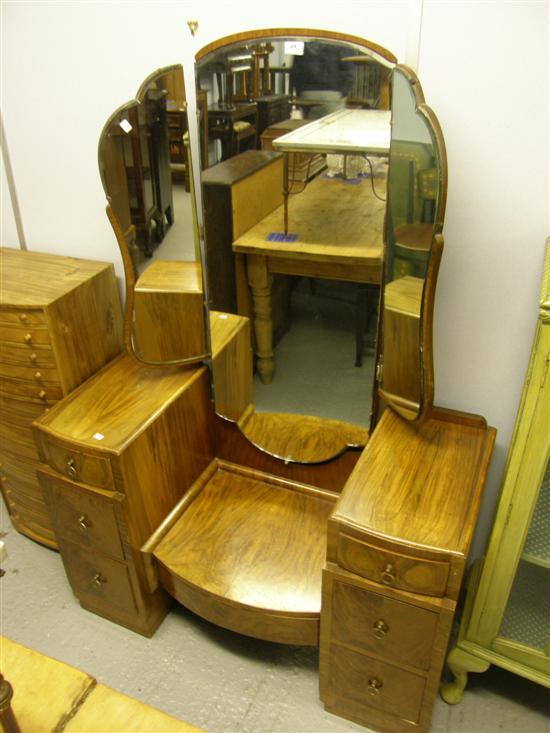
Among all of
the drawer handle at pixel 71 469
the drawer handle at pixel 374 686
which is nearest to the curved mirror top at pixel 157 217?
the drawer handle at pixel 71 469

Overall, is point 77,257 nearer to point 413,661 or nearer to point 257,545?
point 257,545

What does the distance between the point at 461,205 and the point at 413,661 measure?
3.42 feet

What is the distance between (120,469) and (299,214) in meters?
0.77

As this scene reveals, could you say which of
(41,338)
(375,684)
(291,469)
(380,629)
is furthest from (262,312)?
(375,684)

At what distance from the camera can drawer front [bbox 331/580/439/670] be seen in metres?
1.26

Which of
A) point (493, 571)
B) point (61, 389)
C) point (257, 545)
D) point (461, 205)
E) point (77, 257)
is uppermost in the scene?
point (461, 205)

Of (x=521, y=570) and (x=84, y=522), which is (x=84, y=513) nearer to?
(x=84, y=522)

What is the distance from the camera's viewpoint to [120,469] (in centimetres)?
146

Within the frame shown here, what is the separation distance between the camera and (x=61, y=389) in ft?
5.59

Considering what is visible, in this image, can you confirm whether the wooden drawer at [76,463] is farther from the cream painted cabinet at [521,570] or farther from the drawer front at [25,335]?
the cream painted cabinet at [521,570]

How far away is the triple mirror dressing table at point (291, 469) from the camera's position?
1247 mm

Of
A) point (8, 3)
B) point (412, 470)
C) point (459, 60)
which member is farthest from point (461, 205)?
point (8, 3)

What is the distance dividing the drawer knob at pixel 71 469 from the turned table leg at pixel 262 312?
0.56 meters

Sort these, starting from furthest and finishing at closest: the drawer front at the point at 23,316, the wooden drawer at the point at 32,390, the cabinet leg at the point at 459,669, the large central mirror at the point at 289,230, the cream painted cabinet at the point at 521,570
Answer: the wooden drawer at the point at 32,390 < the drawer front at the point at 23,316 < the cabinet leg at the point at 459,669 < the large central mirror at the point at 289,230 < the cream painted cabinet at the point at 521,570
